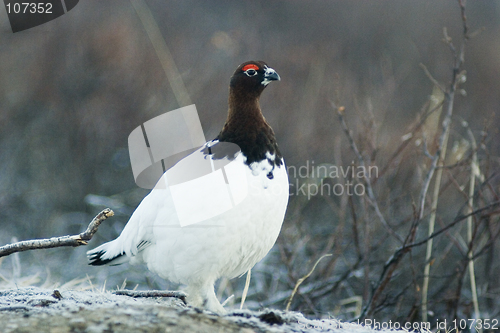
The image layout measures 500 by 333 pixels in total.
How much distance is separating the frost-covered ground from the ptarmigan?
41 cm

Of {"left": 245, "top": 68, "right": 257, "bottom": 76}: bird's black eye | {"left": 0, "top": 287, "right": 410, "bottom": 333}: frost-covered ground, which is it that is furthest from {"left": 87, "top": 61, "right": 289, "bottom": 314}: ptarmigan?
{"left": 0, "top": 287, "right": 410, "bottom": 333}: frost-covered ground

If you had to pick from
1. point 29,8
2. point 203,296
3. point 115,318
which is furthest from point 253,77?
point 29,8

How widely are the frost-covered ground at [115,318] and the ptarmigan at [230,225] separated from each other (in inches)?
16.1

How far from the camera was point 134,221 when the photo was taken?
2410 millimetres

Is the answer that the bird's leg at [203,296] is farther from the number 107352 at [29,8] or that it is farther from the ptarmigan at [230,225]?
the number 107352 at [29,8]

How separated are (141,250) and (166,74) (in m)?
4.05

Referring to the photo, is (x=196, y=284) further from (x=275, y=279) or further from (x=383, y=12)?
(x=383, y=12)

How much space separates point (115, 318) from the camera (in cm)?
153

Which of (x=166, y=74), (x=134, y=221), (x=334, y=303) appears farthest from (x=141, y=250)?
(x=166, y=74)

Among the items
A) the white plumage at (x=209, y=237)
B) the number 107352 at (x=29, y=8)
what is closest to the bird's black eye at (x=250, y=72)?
the white plumage at (x=209, y=237)

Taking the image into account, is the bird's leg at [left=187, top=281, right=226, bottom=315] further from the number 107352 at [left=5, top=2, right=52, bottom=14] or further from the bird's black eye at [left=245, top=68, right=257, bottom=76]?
the number 107352 at [left=5, top=2, right=52, bottom=14]

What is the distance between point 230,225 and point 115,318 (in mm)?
714

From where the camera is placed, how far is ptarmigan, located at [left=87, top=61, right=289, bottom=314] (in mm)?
2137

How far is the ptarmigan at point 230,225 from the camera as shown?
2137mm
